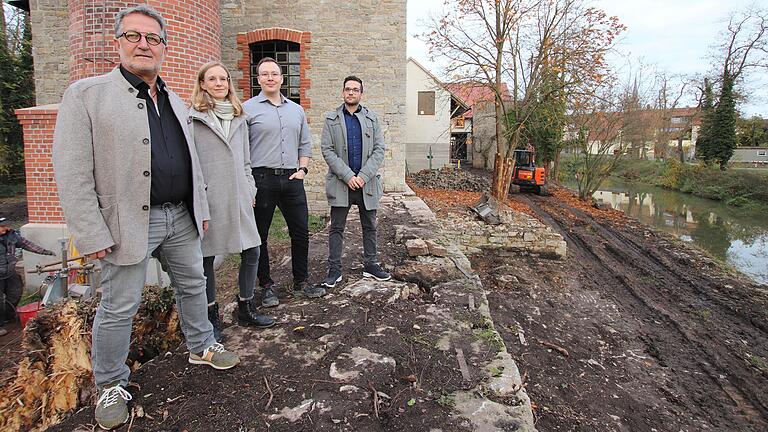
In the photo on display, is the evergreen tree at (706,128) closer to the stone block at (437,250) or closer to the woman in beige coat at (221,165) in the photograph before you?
the stone block at (437,250)

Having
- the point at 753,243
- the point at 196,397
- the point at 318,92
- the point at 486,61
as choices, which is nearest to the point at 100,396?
the point at 196,397

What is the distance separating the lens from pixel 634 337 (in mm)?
6109

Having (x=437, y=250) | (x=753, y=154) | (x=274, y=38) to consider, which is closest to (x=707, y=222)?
(x=437, y=250)

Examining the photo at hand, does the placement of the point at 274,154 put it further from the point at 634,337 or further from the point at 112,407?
the point at 634,337

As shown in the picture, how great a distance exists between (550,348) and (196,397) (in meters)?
4.32

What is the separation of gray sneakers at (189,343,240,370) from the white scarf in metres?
1.30

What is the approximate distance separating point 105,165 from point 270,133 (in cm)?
144

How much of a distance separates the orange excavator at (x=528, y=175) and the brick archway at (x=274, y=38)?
11.4 metres

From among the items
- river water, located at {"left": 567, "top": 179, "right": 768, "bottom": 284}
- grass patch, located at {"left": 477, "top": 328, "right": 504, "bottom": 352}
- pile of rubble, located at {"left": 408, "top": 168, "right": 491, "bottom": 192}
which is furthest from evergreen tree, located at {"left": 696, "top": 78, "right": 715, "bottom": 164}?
grass patch, located at {"left": 477, "top": 328, "right": 504, "bottom": 352}

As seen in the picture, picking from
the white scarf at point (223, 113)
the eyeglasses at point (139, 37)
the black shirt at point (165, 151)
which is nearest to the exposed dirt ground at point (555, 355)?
the black shirt at point (165, 151)

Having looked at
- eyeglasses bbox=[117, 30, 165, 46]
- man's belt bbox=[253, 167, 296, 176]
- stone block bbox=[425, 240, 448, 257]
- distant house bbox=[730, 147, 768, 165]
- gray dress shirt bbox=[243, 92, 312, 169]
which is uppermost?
distant house bbox=[730, 147, 768, 165]

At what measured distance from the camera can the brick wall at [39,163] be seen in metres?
6.52

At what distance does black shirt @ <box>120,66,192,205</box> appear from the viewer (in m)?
2.09

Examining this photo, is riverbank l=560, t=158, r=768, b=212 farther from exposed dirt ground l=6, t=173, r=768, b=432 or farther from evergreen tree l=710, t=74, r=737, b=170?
exposed dirt ground l=6, t=173, r=768, b=432
